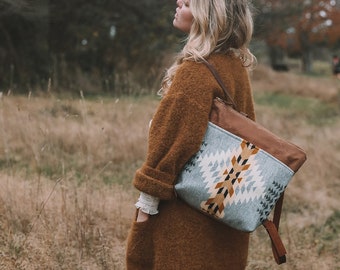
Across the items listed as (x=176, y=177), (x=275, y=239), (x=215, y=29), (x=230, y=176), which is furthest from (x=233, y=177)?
(x=215, y=29)

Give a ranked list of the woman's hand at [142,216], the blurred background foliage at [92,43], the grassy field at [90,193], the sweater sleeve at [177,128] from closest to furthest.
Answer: the sweater sleeve at [177,128] → the woman's hand at [142,216] → the grassy field at [90,193] → the blurred background foliage at [92,43]

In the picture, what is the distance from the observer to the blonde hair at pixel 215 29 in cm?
190

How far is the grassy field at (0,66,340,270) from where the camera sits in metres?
3.34

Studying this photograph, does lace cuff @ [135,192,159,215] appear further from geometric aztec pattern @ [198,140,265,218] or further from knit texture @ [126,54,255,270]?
geometric aztec pattern @ [198,140,265,218]

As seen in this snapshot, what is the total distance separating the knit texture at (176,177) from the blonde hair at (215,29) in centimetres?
4

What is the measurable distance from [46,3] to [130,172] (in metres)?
4.57

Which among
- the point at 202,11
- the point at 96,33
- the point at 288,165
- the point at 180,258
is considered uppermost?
the point at 202,11

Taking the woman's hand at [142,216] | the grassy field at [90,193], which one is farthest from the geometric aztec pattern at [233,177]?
the grassy field at [90,193]

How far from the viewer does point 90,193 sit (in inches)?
157

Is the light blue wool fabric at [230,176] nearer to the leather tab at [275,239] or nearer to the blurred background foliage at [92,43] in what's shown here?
the leather tab at [275,239]

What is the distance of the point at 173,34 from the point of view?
12.9 meters

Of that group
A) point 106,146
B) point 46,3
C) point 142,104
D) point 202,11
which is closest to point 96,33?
point 46,3

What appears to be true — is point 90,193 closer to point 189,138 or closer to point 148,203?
point 148,203

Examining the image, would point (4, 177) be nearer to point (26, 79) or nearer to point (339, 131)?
point (339, 131)
